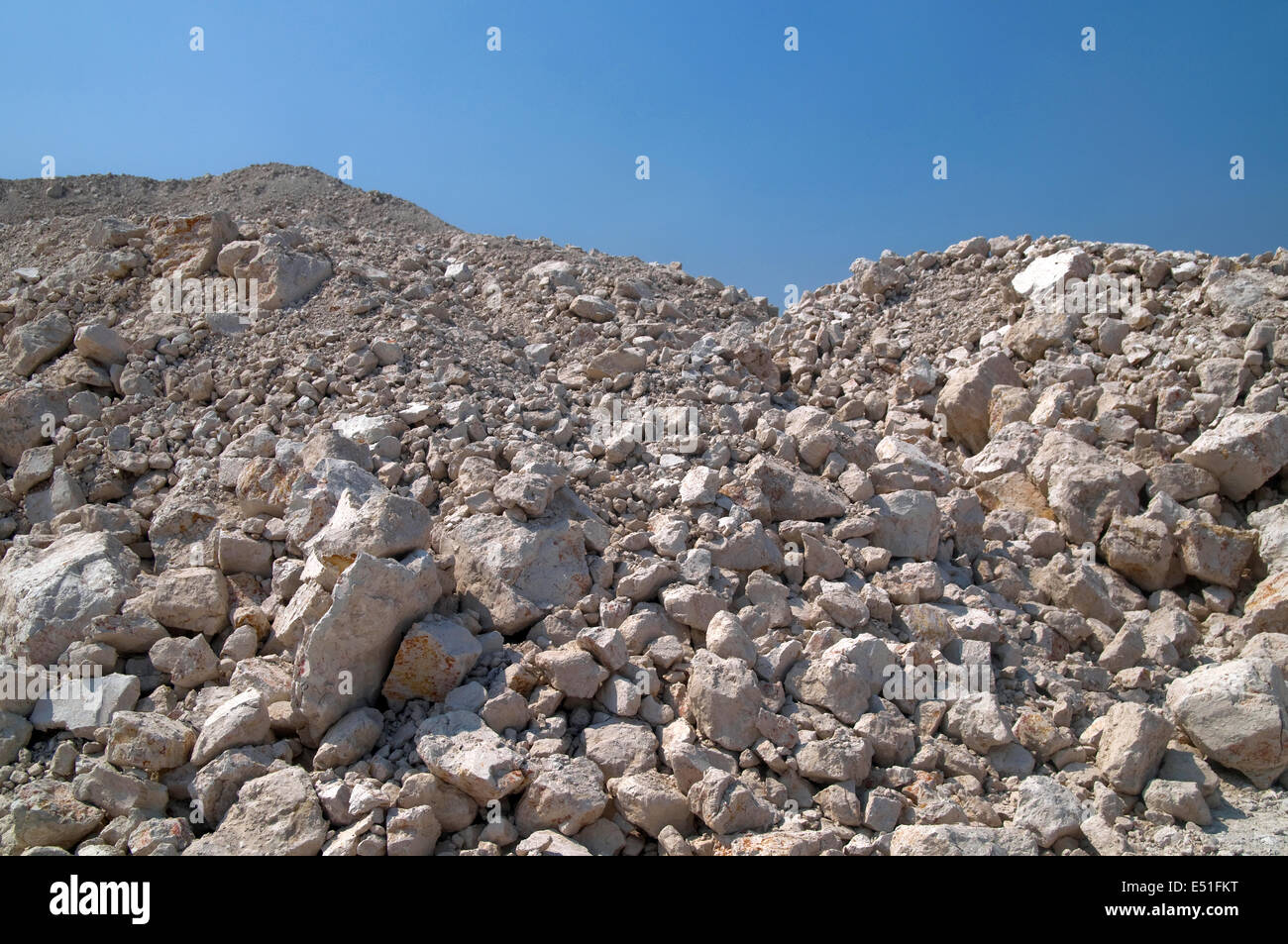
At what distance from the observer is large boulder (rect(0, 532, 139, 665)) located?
549cm

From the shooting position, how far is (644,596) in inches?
226

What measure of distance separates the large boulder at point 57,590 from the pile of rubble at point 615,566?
34mm

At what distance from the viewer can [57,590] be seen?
5688 millimetres

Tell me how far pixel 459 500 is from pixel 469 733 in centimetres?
211

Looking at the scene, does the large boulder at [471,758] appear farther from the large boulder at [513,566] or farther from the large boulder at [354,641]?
the large boulder at [513,566]

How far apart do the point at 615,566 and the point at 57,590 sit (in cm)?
390

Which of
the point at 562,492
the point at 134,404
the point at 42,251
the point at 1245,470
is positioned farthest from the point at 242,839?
the point at 42,251

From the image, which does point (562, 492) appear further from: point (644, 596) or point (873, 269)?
point (873, 269)

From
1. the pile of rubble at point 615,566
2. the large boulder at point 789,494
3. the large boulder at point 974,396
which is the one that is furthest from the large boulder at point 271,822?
the large boulder at point 974,396

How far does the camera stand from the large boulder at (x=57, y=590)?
18.0ft

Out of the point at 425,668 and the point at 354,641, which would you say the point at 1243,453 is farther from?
the point at 354,641

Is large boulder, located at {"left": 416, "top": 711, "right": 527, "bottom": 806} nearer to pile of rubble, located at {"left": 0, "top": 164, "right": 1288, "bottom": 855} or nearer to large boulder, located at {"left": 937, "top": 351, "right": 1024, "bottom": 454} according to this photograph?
pile of rubble, located at {"left": 0, "top": 164, "right": 1288, "bottom": 855}

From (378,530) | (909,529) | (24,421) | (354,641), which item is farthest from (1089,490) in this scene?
(24,421)

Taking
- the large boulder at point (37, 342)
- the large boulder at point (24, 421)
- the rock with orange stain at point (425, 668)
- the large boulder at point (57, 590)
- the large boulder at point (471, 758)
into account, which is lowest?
the large boulder at point (471, 758)
